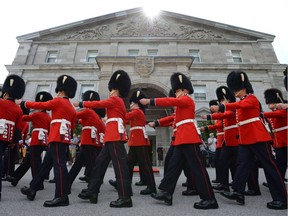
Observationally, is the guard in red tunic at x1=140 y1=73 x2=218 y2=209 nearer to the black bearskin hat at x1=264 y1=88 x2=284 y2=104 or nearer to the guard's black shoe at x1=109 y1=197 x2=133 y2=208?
the guard's black shoe at x1=109 y1=197 x2=133 y2=208

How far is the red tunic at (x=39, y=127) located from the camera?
4.72 metres

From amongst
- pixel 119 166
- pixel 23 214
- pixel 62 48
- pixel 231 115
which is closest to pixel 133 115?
pixel 119 166

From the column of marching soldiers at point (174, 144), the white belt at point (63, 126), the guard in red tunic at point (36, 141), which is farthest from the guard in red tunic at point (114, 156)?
the guard in red tunic at point (36, 141)

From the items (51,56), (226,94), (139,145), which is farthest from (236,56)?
(139,145)

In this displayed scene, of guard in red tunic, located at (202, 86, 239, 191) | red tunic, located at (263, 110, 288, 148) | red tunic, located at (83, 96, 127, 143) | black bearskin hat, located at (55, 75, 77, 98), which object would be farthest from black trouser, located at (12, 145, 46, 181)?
red tunic, located at (263, 110, 288, 148)

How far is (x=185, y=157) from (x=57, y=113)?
2251 millimetres

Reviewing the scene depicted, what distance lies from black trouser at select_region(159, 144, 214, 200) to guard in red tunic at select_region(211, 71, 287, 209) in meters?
0.47

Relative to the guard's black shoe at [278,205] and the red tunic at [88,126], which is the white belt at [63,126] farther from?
the guard's black shoe at [278,205]

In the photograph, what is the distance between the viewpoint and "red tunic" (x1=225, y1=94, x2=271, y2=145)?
349 centimetres

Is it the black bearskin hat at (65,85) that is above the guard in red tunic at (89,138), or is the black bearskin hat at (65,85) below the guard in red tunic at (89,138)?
above

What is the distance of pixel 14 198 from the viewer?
375cm

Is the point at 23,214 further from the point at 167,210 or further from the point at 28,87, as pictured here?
the point at 28,87

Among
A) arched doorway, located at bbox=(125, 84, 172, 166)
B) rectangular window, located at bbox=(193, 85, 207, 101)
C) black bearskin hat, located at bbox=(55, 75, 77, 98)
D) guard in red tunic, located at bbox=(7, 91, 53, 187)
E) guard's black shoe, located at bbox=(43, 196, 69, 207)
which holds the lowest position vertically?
guard's black shoe, located at bbox=(43, 196, 69, 207)

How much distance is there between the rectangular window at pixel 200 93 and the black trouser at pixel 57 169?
1425 cm
